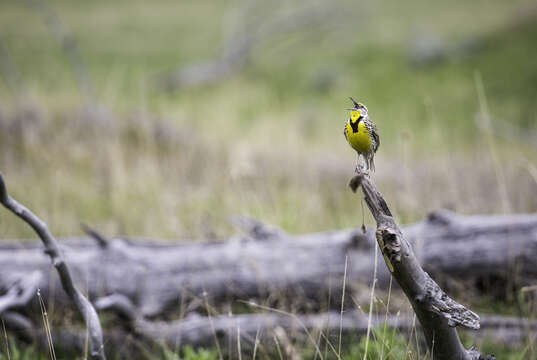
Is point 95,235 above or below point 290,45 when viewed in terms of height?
below

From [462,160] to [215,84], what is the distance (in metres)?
11.7

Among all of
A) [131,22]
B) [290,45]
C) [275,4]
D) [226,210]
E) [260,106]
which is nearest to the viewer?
[226,210]

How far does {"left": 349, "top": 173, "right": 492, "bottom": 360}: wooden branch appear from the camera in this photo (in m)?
1.19

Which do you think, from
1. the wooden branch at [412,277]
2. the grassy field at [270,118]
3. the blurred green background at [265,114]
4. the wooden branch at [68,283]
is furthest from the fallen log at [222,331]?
the wooden branch at [412,277]

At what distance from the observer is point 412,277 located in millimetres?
1236

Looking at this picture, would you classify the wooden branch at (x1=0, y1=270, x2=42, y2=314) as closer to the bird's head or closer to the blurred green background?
the blurred green background

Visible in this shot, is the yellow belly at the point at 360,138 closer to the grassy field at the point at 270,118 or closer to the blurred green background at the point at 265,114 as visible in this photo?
the grassy field at the point at 270,118

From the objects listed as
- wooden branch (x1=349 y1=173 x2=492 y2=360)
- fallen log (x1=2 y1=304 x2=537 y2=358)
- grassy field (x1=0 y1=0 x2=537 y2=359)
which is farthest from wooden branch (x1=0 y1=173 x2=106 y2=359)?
grassy field (x1=0 y1=0 x2=537 y2=359)

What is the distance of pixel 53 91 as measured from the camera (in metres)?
9.56

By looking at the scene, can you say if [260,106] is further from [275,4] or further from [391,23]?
[391,23]

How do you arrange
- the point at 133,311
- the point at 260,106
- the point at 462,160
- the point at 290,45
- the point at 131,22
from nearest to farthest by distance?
the point at 133,311 → the point at 462,160 → the point at 260,106 → the point at 290,45 → the point at 131,22

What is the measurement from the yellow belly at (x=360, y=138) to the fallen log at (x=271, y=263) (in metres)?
1.71

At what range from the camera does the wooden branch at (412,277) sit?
1186 millimetres

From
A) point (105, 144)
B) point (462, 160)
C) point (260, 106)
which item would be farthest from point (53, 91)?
point (462, 160)
